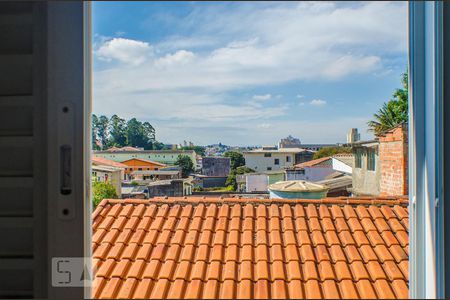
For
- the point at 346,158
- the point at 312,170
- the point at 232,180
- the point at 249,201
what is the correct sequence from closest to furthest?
the point at 249,201, the point at 232,180, the point at 312,170, the point at 346,158

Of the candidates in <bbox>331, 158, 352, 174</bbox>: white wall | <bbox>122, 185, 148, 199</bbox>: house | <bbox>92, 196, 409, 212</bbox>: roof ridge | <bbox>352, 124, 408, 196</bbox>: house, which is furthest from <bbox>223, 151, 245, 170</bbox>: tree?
<bbox>331, 158, 352, 174</bbox>: white wall

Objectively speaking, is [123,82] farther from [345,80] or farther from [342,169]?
[342,169]

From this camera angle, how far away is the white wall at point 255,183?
16.2 feet

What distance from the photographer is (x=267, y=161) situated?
5039mm

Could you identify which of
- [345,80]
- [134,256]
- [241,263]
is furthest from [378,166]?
[134,256]

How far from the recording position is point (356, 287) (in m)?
1.76

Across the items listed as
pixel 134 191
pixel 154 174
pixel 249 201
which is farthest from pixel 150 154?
pixel 134 191

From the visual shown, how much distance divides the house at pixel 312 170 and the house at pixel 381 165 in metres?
0.46

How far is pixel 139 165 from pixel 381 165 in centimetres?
334

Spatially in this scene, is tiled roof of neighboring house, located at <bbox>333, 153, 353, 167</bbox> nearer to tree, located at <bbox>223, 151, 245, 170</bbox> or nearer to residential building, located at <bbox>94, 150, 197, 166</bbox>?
tree, located at <bbox>223, 151, 245, 170</bbox>

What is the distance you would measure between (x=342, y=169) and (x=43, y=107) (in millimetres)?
5953

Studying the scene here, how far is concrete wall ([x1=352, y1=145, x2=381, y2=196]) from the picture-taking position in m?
5.05

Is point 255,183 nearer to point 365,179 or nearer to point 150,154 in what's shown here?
point 365,179

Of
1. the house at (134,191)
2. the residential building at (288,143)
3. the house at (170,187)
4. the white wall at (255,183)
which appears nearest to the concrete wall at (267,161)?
the white wall at (255,183)
